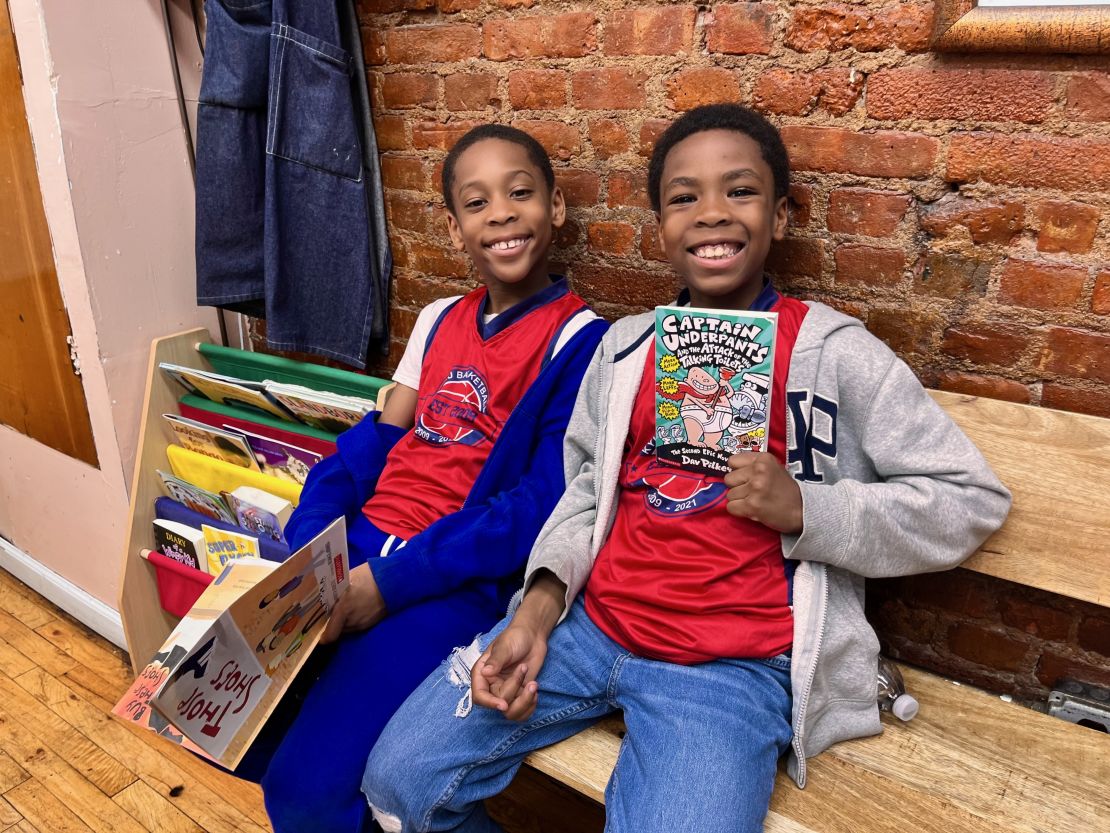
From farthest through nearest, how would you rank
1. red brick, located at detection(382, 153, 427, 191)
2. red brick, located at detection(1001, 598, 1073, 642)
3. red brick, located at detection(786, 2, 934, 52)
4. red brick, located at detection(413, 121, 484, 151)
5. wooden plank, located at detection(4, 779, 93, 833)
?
red brick, located at detection(382, 153, 427, 191) → red brick, located at detection(413, 121, 484, 151) → wooden plank, located at detection(4, 779, 93, 833) → red brick, located at detection(1001, 598, 1073, 642) → red brick, located at detection(786, 2, 934, 52)

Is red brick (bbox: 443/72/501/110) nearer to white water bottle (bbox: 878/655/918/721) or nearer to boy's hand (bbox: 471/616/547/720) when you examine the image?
boy's hand (bbox: 471/616/547/720)

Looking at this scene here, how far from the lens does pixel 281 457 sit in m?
1.79

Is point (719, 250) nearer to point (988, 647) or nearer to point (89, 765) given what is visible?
point (988, 647)

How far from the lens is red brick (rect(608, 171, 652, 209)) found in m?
1.53

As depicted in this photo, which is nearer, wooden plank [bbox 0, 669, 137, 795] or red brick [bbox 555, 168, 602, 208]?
red brick [bbox 555, 168, 602, 208]

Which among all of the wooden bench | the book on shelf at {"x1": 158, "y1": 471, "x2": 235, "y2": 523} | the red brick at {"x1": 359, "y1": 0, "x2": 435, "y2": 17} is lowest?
the book on shelf at {"x1": 158, "y1": 471, "x2": 235, "y2": 523}

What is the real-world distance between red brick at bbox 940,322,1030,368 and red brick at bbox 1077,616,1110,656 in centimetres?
43

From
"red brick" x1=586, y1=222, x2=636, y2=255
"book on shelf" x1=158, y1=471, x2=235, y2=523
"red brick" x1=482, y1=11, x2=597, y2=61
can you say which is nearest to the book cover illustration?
"red brick" x1=586, y1=222, x2=636, y2=255

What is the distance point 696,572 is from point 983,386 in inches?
22.4

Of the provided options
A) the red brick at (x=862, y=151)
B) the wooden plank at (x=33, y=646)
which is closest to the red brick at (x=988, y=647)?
the red brick at (x=862, y=151)

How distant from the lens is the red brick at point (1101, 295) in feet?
3.79

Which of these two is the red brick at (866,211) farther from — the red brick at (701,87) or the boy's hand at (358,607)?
the boy's hand at (358,607)

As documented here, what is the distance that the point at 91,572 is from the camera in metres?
2.30

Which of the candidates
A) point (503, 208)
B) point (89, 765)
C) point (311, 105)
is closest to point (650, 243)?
point (503, 208)
